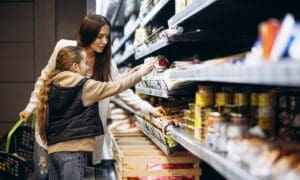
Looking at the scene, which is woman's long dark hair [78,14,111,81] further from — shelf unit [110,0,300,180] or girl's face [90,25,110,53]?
shelf unit [110,0,300,180]

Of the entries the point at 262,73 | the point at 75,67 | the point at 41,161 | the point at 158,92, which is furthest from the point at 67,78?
the point at 262,73

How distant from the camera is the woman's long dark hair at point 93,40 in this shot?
11.8 ft

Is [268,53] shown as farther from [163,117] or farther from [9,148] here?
[9,148]

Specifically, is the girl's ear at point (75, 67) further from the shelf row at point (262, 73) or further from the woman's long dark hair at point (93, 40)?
the shelf row at point (262, 73)

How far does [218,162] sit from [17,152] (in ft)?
10.5

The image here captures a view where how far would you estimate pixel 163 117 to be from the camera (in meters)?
3.44

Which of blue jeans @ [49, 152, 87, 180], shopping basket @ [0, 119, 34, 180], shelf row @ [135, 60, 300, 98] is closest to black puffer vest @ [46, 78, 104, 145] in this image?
blue jeans @ [49, 152, 87, 180]

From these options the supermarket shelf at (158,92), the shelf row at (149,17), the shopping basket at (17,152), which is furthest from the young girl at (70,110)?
the shopping basket at (17,152)

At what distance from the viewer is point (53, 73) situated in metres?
3.36

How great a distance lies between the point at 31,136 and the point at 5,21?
4.69 feet

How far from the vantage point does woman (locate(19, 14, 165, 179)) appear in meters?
3.62

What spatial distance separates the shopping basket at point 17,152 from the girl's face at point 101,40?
1.05 meters

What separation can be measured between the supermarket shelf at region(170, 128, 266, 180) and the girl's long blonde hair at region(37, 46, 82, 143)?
41.0 inches

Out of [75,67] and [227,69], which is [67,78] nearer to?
[75,67]
